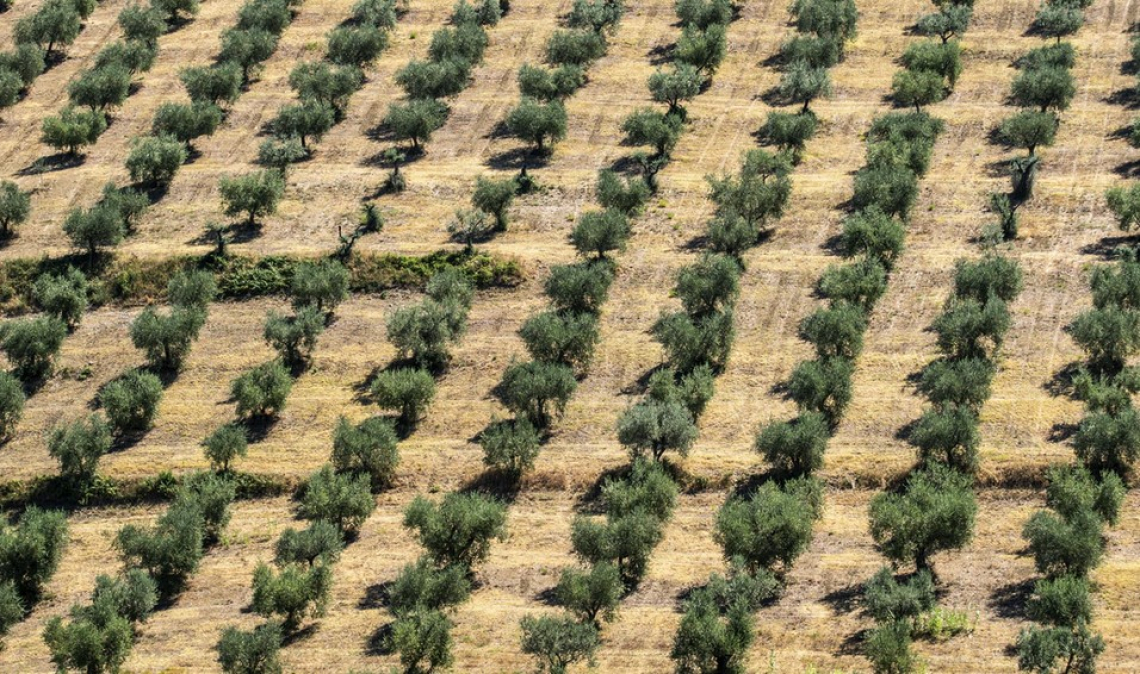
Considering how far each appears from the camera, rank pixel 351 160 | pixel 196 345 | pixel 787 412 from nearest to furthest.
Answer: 1. pixel 787 412
2. pixel 196 345
3. pixel 351 160

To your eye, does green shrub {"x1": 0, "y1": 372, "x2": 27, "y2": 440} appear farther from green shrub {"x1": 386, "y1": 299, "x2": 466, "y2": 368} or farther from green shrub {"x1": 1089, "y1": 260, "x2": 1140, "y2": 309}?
green shrub {"x1": 1089, "y1": 260, "x2": 1140, "y2": 309}

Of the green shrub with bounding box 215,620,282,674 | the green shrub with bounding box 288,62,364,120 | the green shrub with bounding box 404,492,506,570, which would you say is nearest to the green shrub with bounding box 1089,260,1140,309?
the green shrub with bounding box 404,492,506,570

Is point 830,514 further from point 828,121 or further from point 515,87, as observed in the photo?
point 515,87

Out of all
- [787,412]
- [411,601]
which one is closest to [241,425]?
[411,601]

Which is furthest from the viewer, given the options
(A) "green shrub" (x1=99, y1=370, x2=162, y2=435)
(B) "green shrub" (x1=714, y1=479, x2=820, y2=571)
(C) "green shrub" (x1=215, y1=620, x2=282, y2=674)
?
(A) "green shrub" (x1=99, y1=370, x2=162, y2=435)

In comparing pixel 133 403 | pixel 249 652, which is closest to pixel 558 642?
pixel 249 652

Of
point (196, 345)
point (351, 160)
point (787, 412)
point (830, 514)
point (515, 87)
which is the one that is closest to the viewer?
point (830, 514)
